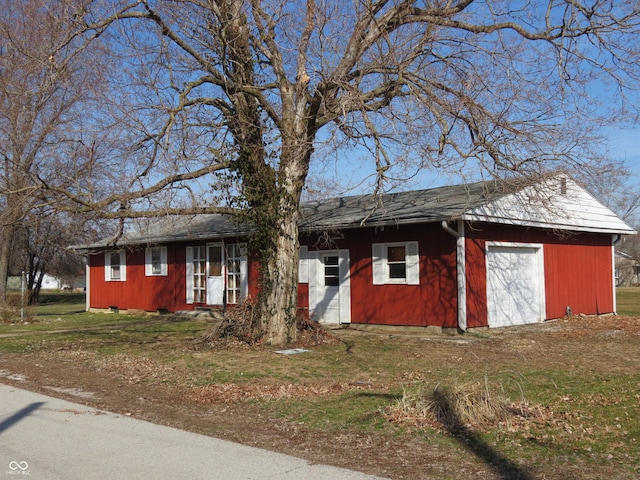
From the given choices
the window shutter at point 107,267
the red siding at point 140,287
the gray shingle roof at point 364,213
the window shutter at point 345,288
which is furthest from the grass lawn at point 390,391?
the window shutter at point 107,267

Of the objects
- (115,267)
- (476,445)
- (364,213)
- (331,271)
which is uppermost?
(364,213)

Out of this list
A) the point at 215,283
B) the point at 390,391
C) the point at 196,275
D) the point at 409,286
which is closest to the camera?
the point at 390,391

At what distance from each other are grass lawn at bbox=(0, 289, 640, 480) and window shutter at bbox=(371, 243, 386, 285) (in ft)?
6.16

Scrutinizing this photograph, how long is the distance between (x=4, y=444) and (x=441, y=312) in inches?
A: 466

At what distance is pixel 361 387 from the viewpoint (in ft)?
31.0

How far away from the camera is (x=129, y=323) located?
71.8 ft

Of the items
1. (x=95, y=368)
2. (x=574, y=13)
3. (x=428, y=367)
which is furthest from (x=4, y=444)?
(x=574, y=13)

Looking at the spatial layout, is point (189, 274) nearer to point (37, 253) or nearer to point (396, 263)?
point (396, 263)

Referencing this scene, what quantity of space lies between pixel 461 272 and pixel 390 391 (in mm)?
7622

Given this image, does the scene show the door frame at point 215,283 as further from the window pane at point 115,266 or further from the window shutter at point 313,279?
the window pane at point 115,266

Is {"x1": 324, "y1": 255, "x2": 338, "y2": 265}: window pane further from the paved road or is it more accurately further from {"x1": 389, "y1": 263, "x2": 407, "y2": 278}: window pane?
the paved road

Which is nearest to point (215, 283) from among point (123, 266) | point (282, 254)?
point (123, 266)

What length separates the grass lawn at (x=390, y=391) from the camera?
597cm

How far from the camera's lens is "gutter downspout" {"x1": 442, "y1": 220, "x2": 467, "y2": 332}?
1584 centimetres
